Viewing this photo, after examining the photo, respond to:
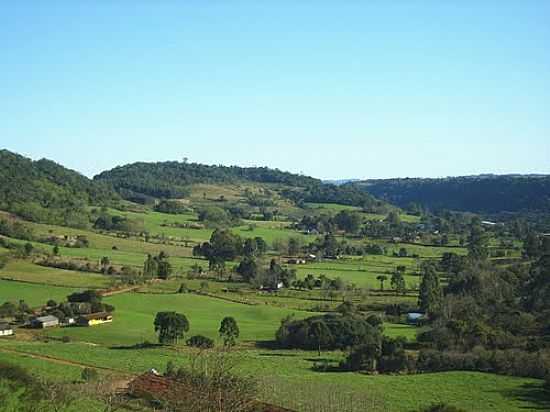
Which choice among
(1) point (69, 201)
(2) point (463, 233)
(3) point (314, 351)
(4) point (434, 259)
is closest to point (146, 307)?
(3) point (314, 351)

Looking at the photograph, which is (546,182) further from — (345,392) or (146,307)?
(345,392)

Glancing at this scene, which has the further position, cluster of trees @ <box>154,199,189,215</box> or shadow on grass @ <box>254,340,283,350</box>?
cluster of trees @ <box>154,199,189,215</box>

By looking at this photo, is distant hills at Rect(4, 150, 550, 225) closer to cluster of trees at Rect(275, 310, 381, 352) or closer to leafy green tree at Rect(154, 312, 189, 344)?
leafy green tree at Rect(154, 312, 189, 344)

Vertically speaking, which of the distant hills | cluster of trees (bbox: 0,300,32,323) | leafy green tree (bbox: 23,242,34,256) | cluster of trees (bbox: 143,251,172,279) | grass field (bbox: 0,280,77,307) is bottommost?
cluster of trees (bbox: 0,300,32,323)

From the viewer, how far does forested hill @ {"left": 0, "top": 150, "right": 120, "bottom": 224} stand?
10050 cm

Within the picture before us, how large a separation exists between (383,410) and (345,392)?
3.08m

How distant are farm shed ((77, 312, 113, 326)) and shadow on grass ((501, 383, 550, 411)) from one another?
3070cm

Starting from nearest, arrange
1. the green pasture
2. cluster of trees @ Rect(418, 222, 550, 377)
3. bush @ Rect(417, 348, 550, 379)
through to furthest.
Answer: bush @ Rect(417, 348, 550, 379) → cluster of trees @ Rect(418, 222, 550, 377) → the green pasture

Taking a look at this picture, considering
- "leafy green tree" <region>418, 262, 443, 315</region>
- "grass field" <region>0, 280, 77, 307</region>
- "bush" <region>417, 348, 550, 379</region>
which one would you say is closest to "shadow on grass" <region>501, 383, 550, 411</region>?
"bush" <region>417, 348, 550, 379</region>

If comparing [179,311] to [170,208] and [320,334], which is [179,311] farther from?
[170,208]

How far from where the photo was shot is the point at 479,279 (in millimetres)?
62500

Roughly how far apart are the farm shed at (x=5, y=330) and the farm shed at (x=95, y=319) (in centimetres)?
509

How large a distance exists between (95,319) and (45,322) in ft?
11.9

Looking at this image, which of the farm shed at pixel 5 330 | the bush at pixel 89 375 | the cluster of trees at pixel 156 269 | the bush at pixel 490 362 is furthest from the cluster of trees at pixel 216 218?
the bush at pixel 89 375
